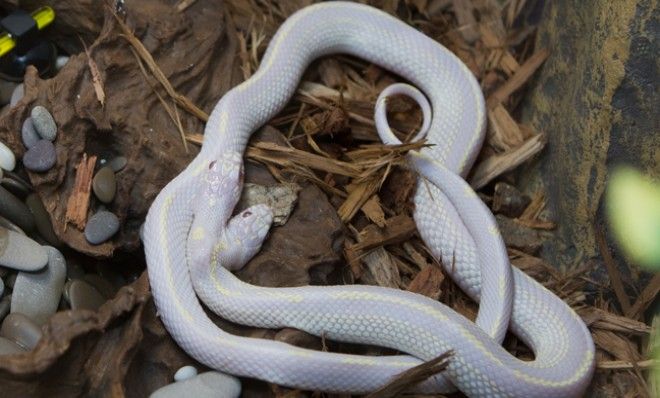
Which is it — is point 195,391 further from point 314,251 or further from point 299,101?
point 299,101

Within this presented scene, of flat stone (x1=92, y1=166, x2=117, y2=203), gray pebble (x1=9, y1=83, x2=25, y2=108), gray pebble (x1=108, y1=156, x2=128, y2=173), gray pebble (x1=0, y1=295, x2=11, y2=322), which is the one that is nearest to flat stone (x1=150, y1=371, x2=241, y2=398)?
gray pebble (x1=0, y1=295, x2=11, y2=322)

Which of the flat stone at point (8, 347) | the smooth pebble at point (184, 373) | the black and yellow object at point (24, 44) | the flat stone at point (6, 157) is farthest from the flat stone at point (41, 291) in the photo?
the black and yellow object at point (24, 44)

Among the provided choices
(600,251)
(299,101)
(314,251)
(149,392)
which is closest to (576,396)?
(600,251)

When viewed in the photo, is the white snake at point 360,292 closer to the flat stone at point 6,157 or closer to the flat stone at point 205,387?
the flat stone at point 205,387

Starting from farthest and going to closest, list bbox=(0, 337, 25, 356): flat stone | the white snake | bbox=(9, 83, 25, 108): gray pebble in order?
bbox=(9, 83, 25, 108): gray pebble → the white snake → bbox=(0, 337, 25, 356): flat stone

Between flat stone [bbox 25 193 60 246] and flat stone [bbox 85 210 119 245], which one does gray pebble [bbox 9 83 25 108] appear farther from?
flat stone [bbox 85 210 119 245]

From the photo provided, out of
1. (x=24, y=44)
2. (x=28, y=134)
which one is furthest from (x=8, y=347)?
(x=24, y=44)

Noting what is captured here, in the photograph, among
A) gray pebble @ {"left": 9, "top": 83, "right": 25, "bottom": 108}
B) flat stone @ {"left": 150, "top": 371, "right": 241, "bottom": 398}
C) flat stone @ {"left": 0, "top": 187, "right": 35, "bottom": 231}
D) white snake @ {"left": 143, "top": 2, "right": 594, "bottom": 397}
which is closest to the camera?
flat stone @ {"left": 150, "top": 371, "right": 241, "bottom": 398}
